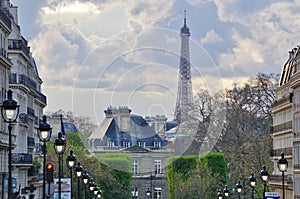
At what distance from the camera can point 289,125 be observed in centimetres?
9269

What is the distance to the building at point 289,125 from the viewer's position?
85.4 m

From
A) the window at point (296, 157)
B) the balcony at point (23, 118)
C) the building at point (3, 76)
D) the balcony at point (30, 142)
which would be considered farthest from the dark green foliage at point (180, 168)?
the building at point (3, 76)

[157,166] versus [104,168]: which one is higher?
[157,166]

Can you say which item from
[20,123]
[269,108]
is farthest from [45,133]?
[269,108]

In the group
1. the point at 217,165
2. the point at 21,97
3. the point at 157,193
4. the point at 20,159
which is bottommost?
the point at 157,193

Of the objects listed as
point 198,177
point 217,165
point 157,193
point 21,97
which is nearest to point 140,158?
point 157,193

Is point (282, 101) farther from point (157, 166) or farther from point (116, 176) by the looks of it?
point (157, 166)

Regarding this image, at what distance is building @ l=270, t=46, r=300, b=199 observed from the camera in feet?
280

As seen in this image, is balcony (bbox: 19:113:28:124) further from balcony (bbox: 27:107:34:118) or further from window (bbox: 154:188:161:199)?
window (bbox: 154:188:161:199)

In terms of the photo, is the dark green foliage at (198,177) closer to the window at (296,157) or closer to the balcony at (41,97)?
the balcony at (41,97)

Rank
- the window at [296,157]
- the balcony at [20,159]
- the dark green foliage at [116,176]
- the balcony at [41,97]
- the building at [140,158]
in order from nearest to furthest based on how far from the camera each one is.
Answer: the balcony at [20,159], the window at [296,157], the balcony at [41,97], the dark green foliage at [116,176], the building at [140,158]

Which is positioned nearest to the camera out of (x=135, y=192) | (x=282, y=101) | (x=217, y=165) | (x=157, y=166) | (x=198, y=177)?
(x=282, y=101)

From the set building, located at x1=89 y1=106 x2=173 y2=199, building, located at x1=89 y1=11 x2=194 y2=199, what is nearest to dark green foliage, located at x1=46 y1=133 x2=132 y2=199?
building, located at x1=89 y1=11 x2=194 y2=199

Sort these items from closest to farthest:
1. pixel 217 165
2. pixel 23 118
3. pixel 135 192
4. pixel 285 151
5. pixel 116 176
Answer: pixel 23 118 < pixel 285 151 < pixel 217 165 < pixel 116 176 < pixel 135 192
